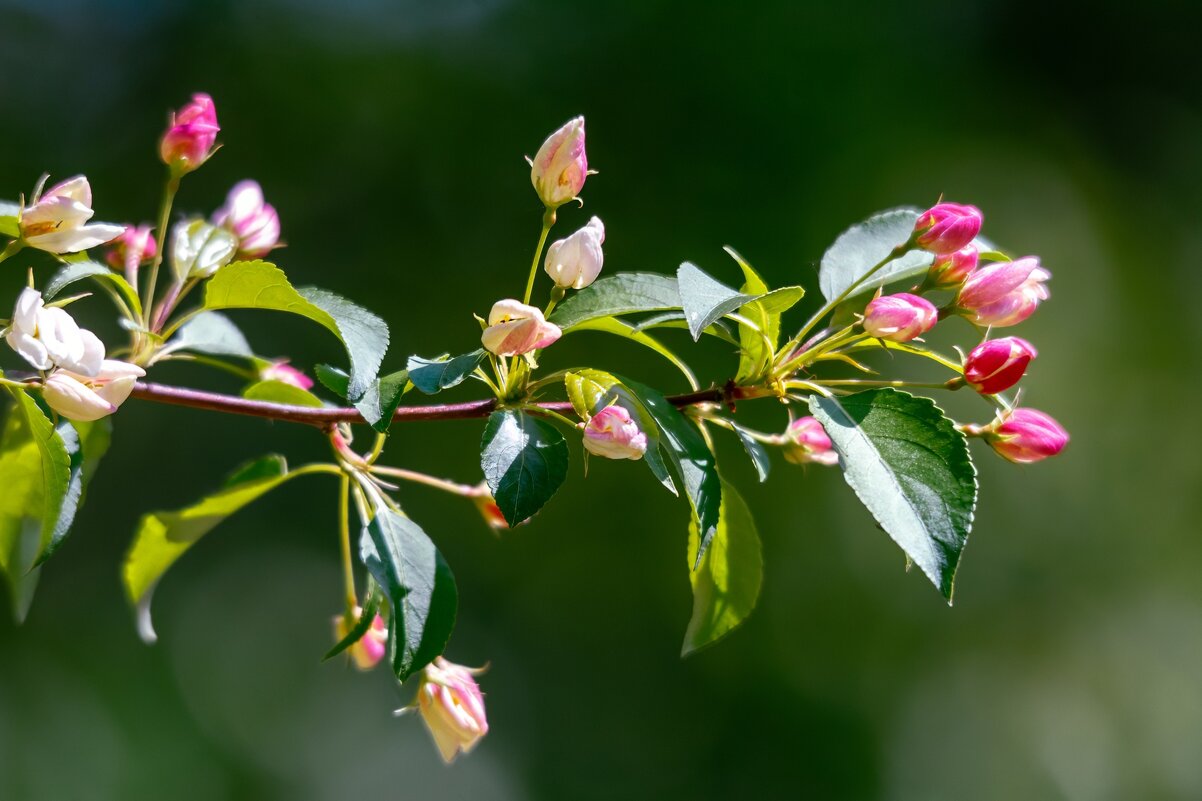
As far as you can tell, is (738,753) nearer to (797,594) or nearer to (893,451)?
(797,594)

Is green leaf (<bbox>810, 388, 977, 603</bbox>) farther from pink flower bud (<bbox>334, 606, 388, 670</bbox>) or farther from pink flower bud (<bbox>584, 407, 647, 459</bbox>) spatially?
pink flower bud (<bbox>334, 606, 388, 670</bbox>)

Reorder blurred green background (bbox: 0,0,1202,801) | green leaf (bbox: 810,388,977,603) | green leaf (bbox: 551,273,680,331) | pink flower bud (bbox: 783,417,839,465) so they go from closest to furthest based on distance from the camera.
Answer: green leaf (bbox: 810,388,977,603) < green leaf (bbox: 551,273,680,331) < pink flower bud (bbox: 783,417,839,465) < blurred green background (bbox: 0,0,1202,801)

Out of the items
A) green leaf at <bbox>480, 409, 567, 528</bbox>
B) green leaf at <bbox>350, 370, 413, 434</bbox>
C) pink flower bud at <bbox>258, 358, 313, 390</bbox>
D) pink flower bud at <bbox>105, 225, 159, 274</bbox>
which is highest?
green leaf at <bbox>350, 370, 413, 434</bbox>

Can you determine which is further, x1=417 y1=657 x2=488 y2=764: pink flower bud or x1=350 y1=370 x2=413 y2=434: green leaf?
x1=417 y1=657 x2=488 y2=764: pink flower bud

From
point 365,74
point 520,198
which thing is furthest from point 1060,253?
point 365,74

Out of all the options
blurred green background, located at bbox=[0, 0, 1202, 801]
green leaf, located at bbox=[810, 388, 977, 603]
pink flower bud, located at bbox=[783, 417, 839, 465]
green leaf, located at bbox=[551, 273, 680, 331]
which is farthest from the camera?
blurred green background, located at bbox=[0, 0, 1202, 801]

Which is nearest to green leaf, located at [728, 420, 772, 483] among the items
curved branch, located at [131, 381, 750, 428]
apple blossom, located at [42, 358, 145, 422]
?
curved branch, located at [131, 381, 750, 428]

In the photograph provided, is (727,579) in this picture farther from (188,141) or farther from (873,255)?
(188,141)
